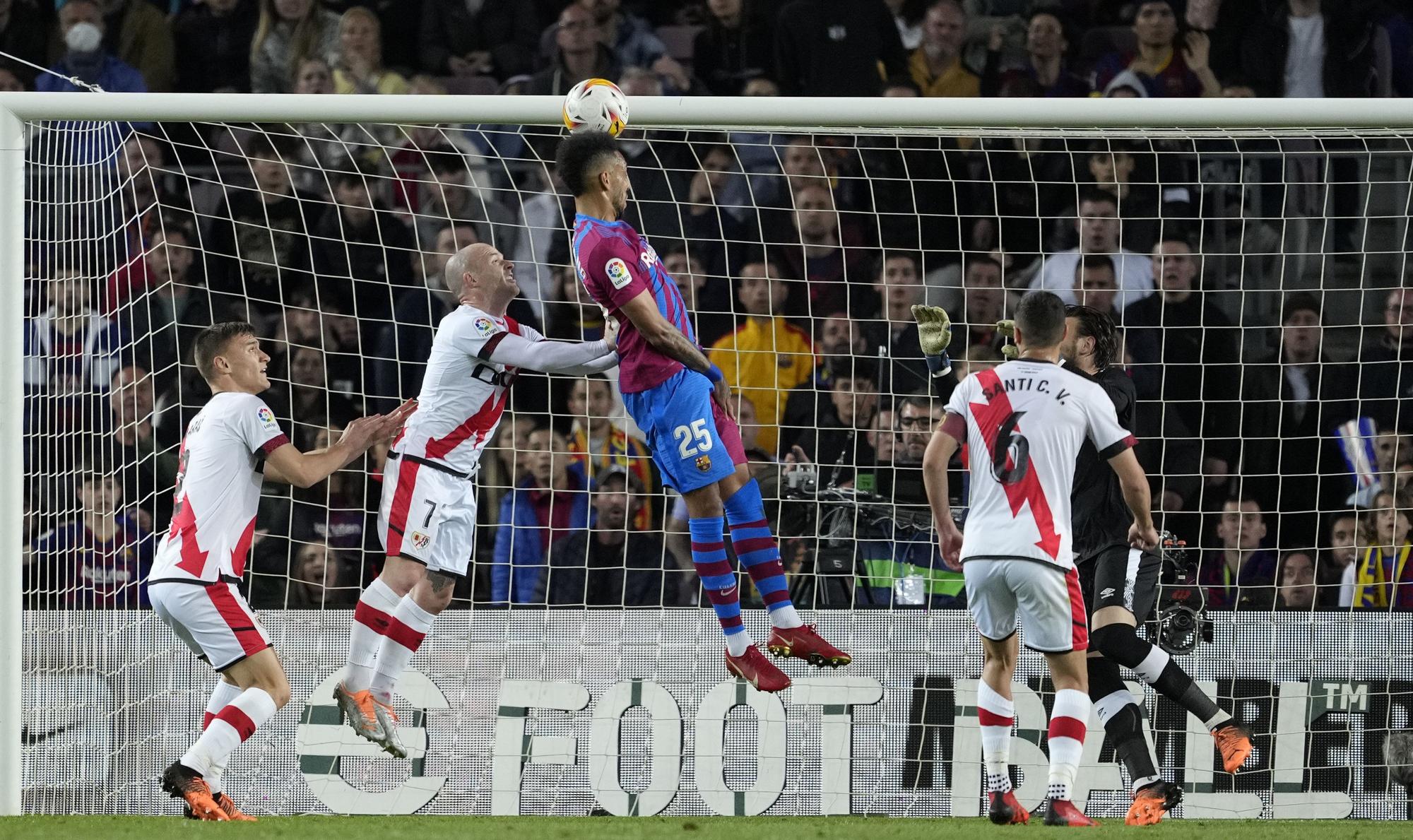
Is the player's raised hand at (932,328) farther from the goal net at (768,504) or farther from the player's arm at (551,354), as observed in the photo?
the player's arm at (551,354)

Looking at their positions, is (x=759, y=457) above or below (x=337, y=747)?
above

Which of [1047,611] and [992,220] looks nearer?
[1047,611]

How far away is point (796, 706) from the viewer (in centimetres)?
764

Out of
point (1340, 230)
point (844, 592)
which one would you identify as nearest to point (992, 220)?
point (1340, 230)

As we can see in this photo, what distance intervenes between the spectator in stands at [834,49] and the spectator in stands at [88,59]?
4.33 m

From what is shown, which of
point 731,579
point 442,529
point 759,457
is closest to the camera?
point 731,579

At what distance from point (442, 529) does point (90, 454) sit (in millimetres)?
2375

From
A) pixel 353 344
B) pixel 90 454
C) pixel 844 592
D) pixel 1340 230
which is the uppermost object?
pixel 1340 230

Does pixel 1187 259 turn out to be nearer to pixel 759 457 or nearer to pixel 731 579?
pixel 759 457

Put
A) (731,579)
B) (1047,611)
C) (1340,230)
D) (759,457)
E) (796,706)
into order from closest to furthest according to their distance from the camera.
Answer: (1047,611)
(731,579)
(796,706)
(759,457)
(1340,230)

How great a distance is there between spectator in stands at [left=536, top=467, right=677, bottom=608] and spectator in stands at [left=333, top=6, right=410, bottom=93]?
3958 mm

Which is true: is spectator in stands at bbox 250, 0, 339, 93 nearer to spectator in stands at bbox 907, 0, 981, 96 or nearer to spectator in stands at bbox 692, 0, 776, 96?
spectator in stands at bbox 692, 0, 776, 96

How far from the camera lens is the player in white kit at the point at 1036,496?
5.71m

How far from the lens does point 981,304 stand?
8.76 meters
